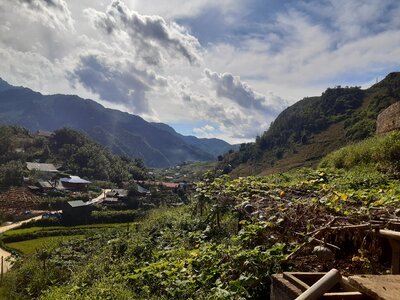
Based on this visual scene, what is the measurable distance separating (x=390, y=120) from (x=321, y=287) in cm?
1210

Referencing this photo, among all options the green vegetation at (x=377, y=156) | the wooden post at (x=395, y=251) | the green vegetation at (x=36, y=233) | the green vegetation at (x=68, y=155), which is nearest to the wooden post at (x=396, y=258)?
the wooden post at (x=395, y=251)

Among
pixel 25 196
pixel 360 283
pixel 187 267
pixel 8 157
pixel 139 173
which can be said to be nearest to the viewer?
pixel 360 283

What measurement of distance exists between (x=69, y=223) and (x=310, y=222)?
136 ft

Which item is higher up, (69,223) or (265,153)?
(265,153)

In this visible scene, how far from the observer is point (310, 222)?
4422mm

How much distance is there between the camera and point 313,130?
104250 millimetres

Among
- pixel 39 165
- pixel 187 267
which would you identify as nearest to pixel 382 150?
pixel 187 267

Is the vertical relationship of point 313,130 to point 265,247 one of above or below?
above

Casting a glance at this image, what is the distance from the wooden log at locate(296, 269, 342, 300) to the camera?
2055 mm

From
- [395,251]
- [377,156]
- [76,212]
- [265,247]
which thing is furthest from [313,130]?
[395,251]

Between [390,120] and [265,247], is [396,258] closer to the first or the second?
[265,247]

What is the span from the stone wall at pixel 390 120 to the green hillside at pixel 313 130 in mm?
63005

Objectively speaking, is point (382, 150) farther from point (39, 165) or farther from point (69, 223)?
point (39, 165)

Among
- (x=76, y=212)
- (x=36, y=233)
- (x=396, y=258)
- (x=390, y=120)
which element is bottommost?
(x=36, y=233)
